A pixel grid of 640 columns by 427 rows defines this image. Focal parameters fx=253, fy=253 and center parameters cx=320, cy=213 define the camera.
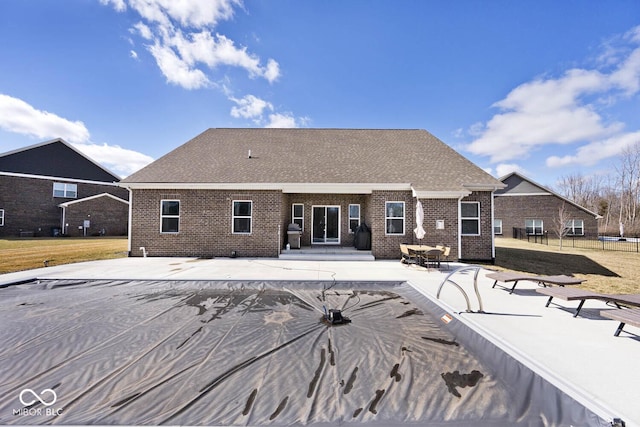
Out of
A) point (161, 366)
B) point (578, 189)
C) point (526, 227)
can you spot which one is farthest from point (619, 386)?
point (578, 189)

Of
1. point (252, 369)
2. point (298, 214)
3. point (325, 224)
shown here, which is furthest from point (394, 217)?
point (252, 369)

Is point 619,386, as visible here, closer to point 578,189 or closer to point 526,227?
point 526,227

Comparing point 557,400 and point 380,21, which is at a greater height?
point 380,21

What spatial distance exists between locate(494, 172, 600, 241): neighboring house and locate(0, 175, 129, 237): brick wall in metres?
48.8

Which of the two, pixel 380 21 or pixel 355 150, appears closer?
pixel 380 21

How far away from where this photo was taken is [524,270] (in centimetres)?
1025

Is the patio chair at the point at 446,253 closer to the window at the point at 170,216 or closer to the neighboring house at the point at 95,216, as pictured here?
the window at the point at 170,216

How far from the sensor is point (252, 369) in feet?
11.9

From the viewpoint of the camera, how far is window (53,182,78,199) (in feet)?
89.8

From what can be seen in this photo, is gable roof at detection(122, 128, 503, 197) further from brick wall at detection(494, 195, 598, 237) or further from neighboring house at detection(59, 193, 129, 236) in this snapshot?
neighboring house at detection(59, 193, 129, 236)

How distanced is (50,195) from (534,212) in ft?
171

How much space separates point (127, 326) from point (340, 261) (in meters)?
7.75

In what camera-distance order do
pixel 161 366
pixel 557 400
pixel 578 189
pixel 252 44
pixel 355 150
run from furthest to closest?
pixel 578 189 < pixel 355 150 < pixel 252 44 < pixel 161 366 < pixel 557 400

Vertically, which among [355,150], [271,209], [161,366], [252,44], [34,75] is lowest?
[161,366]
